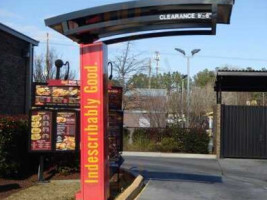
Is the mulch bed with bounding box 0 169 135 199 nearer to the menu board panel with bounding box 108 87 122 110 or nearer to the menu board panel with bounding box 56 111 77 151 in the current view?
the menu board panel with bounding box 56 111 77 151

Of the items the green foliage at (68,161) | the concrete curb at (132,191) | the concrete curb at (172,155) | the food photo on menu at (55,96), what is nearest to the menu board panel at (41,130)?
the food photo on menu at (55,96)

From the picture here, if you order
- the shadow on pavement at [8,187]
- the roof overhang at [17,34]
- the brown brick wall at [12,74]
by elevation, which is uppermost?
the roof overhang at [17,34]

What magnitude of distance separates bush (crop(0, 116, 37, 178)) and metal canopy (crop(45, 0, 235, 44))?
135 inches

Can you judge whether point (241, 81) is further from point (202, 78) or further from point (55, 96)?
point (202, 78)

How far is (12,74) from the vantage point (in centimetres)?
1930

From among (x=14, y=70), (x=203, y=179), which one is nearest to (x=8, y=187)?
(x=203, y=179)

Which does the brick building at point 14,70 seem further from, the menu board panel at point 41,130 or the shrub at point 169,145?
the shrub at point 169,145

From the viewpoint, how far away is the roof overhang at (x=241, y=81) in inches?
822

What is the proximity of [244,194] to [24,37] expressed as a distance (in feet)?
38.0

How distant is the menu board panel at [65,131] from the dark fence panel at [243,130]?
10.9 metres

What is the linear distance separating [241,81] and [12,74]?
10.7 metres

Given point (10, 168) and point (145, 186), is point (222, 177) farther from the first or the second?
point (10, 168)

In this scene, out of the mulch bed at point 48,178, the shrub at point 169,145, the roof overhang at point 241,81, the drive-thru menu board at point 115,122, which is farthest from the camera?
the shrub at point 169,145

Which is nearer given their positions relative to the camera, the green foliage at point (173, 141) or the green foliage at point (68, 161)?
the green foliage at point (68, 161)
